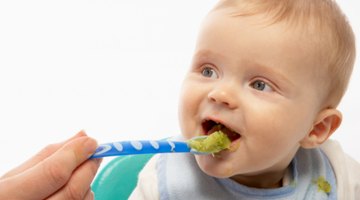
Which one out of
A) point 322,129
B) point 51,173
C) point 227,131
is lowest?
point 322,129

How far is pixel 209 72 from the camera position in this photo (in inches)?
38.0

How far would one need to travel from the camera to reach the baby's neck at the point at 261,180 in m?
1.11

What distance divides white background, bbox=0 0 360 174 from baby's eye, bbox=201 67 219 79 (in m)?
0.80

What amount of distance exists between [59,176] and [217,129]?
1.04ft

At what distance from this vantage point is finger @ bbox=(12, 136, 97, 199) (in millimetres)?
719

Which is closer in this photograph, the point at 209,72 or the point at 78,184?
the point at 78,184

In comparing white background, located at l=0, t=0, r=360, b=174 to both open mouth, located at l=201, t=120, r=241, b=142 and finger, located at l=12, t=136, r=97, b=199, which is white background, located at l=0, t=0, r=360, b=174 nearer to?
open mouth, located at l=201, t=120, r=241, b=142

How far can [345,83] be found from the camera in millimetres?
1038

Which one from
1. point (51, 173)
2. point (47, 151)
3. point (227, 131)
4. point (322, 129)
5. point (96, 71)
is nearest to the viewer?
point (51, 173)

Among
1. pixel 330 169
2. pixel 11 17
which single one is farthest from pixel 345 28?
pixel 11 17

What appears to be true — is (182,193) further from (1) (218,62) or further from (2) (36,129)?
(2) (36,129)

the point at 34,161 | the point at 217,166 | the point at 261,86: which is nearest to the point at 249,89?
the point at 261,86

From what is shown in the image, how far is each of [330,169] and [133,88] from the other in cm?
92

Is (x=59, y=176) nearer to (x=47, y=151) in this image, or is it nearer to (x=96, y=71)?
(x=47, y=151)
